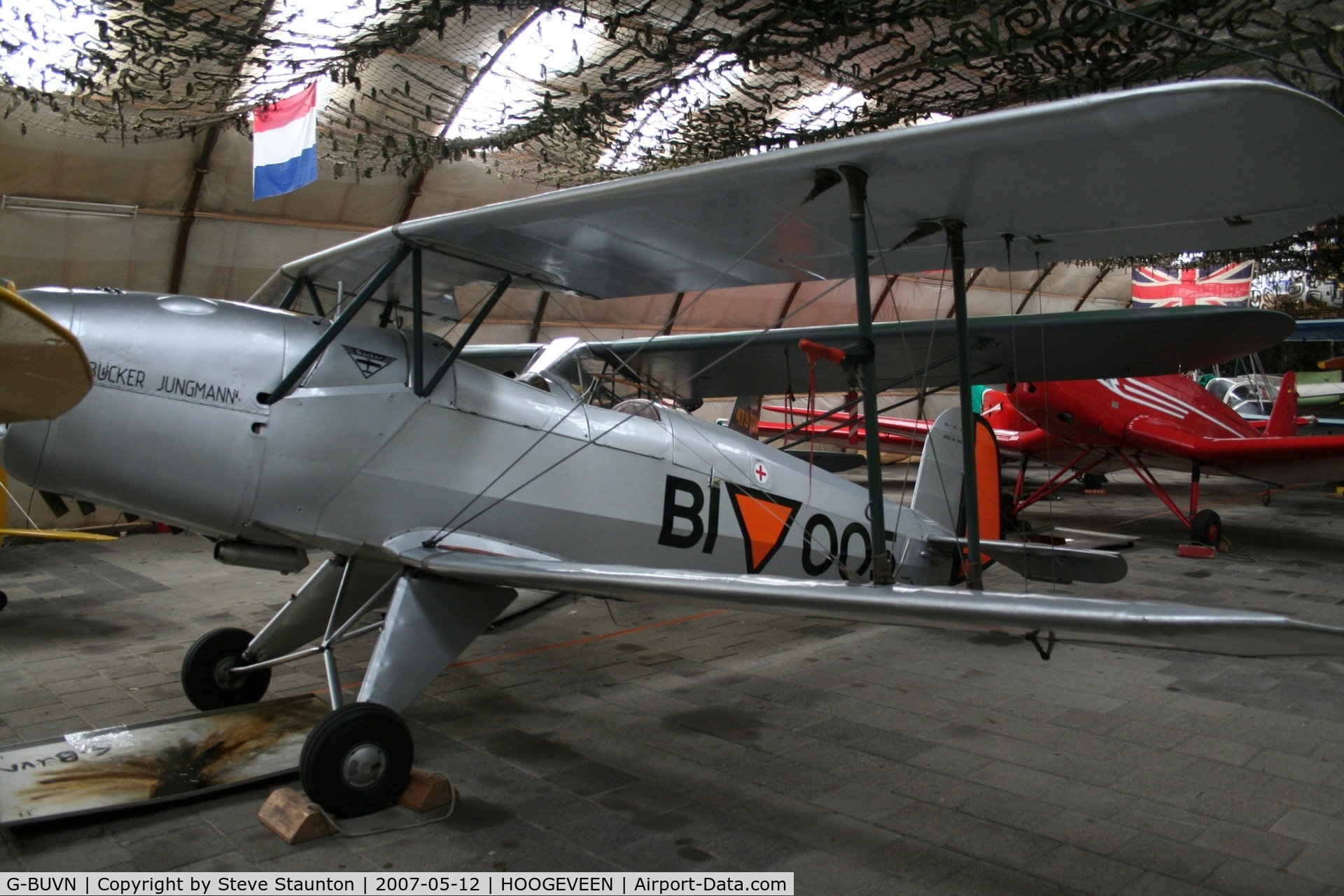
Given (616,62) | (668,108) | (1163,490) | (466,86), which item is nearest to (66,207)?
(466,86)

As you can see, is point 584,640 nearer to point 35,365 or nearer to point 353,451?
point 353,451

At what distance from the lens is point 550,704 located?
445cm

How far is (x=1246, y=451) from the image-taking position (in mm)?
10211

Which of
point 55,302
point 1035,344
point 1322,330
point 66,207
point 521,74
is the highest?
point 521,74

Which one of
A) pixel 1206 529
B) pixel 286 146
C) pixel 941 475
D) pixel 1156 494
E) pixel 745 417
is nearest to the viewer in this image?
pixel 941 475

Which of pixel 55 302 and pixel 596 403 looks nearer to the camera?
pixel 55 302

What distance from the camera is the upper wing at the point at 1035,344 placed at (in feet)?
15.7

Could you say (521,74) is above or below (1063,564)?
above

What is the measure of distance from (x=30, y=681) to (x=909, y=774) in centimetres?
481

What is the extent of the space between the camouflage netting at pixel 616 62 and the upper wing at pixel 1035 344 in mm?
1384

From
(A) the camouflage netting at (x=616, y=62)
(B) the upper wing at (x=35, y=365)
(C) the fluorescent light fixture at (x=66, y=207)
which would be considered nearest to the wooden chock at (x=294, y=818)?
(B) the upper wing at (x=35, y=365)

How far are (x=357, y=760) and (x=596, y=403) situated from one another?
7.65 feet

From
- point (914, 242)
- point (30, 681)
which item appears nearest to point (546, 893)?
point (914, 242)

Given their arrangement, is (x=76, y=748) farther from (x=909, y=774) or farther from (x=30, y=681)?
(x=909, y=774)
